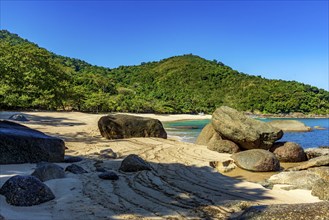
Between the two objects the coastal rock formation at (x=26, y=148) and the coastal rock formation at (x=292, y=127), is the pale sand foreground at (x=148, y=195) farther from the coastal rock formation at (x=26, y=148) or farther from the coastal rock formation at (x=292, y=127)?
the coastal rock formation at (x=292, y=127)

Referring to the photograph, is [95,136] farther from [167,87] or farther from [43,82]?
[167,87]

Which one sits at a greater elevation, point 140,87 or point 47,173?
point 140,87

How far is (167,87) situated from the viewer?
359ft

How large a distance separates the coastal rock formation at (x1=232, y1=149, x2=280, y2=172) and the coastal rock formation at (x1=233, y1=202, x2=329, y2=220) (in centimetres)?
734

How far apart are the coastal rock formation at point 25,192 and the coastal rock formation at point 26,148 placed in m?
2.84

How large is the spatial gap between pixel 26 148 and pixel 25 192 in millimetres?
3488

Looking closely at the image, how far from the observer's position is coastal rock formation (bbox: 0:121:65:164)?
767cm

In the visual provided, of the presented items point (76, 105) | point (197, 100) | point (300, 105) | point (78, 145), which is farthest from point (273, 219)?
point (300, 105)

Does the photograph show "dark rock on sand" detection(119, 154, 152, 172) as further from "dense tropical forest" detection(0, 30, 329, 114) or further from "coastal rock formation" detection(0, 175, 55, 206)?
"dense tropical forest" detection(0, 30, 329, 114)

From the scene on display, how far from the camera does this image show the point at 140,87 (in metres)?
99.7

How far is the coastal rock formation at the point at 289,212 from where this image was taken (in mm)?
3760

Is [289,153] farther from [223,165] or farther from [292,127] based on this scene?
[292,127]

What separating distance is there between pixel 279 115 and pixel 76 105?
64.3 m

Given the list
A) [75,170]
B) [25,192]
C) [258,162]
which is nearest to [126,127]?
[258,162]
